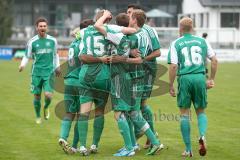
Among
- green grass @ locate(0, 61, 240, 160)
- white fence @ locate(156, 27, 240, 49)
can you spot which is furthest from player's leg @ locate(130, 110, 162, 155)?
white fence @ locate(156, 27, 240, 49)

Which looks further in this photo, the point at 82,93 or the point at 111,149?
the point at 111,149

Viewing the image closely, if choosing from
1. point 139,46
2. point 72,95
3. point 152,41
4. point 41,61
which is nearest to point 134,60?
point 139,46

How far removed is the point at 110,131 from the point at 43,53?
112 inches

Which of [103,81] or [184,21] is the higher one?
[184,21]

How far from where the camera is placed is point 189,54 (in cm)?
1151

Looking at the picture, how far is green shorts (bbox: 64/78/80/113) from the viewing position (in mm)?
12031

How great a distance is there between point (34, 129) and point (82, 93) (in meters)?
3.81

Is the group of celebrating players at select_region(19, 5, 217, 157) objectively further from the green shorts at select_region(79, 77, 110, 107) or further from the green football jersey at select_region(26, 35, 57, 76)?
the green football jersey at select_region(26, 35, 57, 76)

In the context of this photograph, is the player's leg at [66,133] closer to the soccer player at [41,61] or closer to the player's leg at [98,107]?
the player's leg at [98,107]

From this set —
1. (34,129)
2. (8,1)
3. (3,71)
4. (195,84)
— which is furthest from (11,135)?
(8,1)

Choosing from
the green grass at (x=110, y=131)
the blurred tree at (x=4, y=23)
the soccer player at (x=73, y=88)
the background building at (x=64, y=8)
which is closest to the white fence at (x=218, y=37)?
the blurred tree at (x=4, y=23)

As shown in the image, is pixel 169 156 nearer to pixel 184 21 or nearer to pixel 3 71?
pixel 184 21

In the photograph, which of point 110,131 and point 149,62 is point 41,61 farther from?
point 149,62

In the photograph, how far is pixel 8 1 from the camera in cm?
5722
